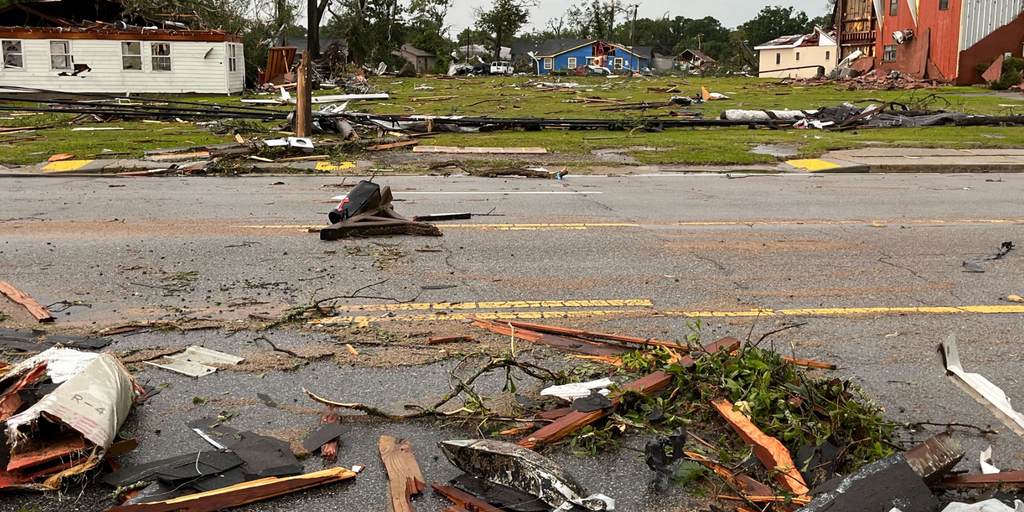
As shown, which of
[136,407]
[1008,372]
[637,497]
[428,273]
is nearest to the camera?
[637,497]

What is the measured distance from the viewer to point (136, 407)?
423 centimetres

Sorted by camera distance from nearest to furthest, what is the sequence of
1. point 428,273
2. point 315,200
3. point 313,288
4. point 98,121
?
1. point 313,288
2. point 428,273
3. point 315,200
4. point 98,121

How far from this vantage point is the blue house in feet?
331

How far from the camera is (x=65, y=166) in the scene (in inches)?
559

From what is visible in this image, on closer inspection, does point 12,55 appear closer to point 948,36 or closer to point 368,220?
point 368,220

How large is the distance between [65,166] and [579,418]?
1306 cm

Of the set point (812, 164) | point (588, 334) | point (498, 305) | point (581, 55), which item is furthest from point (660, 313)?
point (581, 55)

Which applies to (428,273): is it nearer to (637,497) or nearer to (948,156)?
(637,497)

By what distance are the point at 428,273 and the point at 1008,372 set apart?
161 inches

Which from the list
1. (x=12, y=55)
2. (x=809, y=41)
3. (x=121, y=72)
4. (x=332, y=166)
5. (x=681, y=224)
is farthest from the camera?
(x=809, y=41)

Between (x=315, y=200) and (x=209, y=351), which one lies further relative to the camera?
(x=315, y=200)

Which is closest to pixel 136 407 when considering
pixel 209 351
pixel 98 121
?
pixel 209 351

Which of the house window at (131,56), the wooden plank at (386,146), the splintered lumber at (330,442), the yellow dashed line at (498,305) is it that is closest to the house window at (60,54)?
the house window at (131,56)

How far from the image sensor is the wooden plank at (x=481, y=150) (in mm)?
16391
